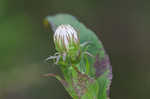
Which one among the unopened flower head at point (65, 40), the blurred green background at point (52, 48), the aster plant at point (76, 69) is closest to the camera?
the aster plant at point (76, 69)

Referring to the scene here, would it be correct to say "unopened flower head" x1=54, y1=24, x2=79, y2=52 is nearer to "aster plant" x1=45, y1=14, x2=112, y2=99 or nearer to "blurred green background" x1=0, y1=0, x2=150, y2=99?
"aster plant" x1=45, y1=14, x2=112, y2=99

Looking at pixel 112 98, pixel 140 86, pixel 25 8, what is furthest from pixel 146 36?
pixel 25 8

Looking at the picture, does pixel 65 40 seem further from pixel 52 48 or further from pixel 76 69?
pixel 52 48

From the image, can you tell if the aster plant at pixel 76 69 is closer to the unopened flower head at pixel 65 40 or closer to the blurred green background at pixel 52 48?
the unopened flower head at pixel 65 40

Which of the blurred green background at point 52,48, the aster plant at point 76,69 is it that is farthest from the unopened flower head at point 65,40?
the blurred green background at point 52,48

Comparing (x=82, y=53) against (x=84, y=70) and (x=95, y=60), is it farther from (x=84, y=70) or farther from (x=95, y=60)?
(x=95, y=60)
